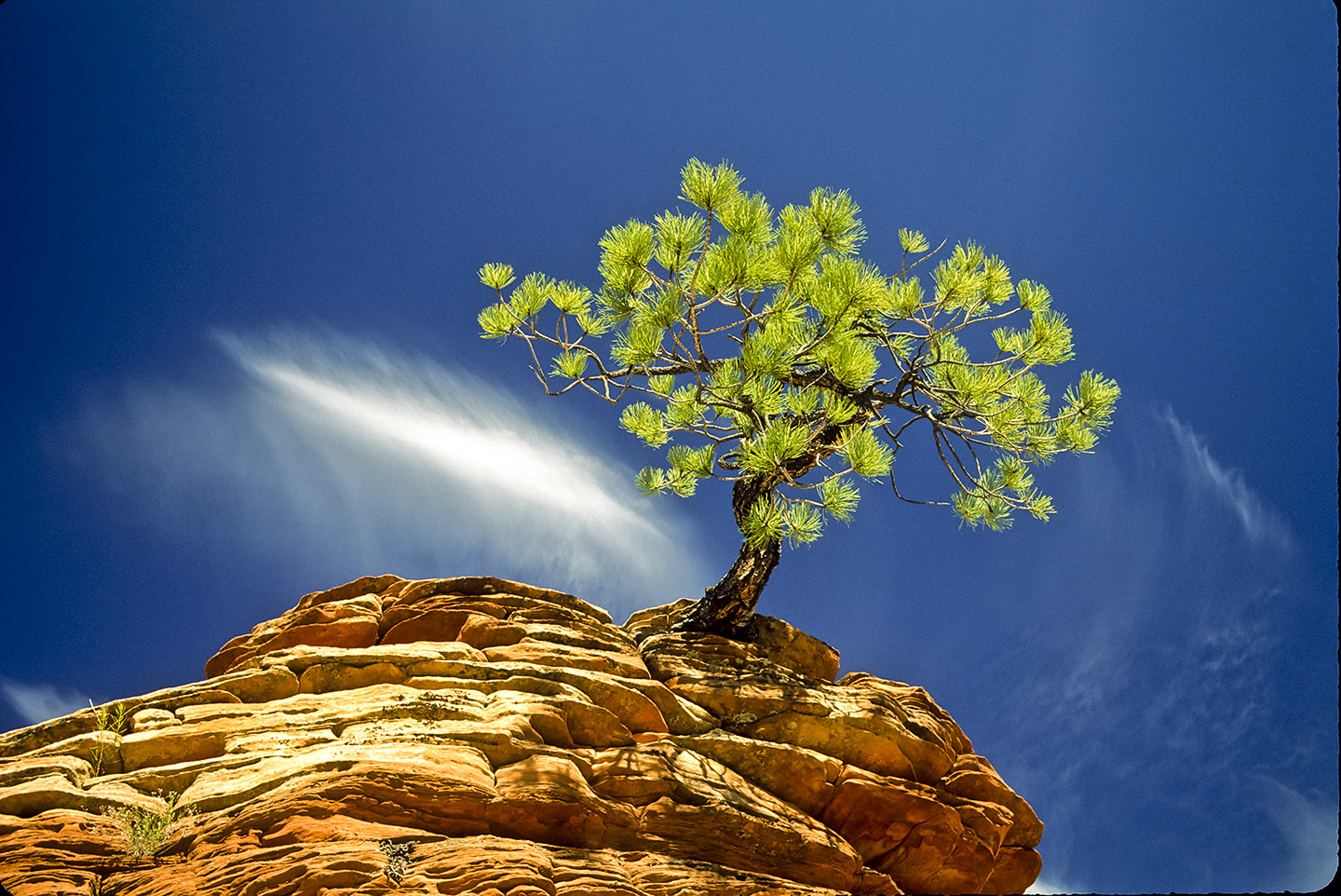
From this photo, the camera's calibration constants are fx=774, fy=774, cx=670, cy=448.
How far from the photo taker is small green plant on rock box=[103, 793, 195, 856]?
4.04 meters

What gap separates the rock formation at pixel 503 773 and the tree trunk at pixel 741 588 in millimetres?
369

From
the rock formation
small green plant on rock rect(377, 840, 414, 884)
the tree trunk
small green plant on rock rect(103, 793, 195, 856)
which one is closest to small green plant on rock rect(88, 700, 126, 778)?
the rock formation

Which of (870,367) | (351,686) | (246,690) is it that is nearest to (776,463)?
(870,367)

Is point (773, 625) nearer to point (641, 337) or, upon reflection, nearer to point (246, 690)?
point (641, 337)

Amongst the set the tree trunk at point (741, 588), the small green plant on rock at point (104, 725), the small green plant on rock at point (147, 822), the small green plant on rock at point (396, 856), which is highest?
the tree trunk at point (741, 588)

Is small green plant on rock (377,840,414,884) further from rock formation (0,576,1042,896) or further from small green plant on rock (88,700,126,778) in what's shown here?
small green plant on rock (88,700,126,778)

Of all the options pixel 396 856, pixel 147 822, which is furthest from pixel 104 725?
pixel 396 856

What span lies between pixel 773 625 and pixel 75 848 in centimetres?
605

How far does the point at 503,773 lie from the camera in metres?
4.89

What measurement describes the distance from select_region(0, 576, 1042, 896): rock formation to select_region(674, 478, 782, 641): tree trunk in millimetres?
369

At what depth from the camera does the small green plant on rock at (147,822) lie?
4043mm

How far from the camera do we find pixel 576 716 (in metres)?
5.76

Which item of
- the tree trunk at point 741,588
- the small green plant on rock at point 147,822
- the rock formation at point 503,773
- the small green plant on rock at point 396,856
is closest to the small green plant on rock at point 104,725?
the rock formation at point 503,773

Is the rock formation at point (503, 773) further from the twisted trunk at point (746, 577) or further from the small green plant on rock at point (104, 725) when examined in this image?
the twisted trunk at point (746, 577)
